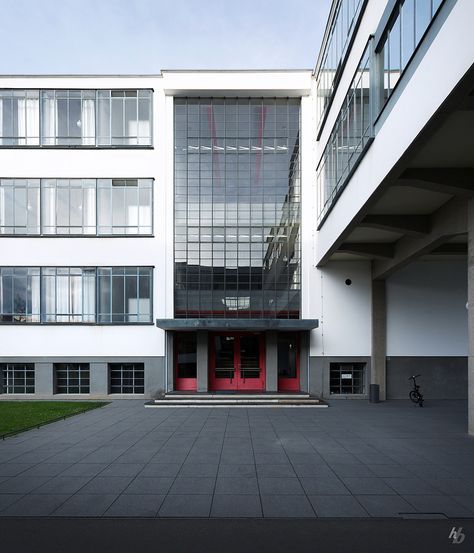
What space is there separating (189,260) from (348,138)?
8.83 meters

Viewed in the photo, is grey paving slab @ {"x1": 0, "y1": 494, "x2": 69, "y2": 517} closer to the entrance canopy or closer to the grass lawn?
the grass lawn

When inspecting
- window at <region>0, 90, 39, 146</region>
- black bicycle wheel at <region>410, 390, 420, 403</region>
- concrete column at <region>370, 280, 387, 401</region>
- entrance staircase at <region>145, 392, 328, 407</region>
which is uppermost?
window at <region>0, 90, 39, 146</region>

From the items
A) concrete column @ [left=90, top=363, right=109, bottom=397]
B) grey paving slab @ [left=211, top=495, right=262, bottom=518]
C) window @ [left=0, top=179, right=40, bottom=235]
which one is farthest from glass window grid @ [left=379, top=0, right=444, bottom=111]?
window @ [left=0, top=179, right=40, bottom=235]

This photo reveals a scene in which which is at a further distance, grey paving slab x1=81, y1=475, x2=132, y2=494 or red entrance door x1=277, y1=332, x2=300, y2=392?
red entrance door x1=277, y1=332, x2=300, y2=392

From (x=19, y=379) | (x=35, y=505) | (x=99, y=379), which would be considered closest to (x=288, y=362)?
(x=99, y=379)

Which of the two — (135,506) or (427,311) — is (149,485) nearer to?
(135,506)

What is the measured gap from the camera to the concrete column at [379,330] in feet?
59.0

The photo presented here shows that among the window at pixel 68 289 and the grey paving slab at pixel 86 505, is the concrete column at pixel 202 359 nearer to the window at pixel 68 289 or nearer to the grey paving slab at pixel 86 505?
the window at pixel 68 289

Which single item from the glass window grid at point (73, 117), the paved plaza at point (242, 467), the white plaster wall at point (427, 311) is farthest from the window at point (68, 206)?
the white plaster wall at point (427, 311)

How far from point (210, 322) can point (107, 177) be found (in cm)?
799

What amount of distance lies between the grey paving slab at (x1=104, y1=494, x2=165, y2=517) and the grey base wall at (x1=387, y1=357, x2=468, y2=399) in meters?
13.9

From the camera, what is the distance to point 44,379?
18.4 m

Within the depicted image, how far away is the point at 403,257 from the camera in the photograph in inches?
591

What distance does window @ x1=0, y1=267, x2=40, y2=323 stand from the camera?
18703 mm
